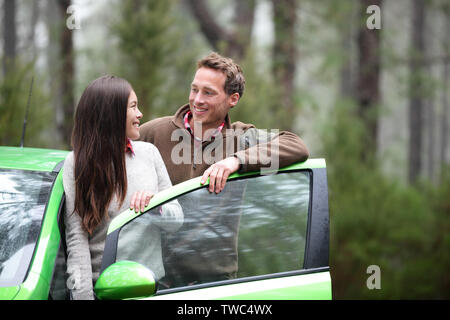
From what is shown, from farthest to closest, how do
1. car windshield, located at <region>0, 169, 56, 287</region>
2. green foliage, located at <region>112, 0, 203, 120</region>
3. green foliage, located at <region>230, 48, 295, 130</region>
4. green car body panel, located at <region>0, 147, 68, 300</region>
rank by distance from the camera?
green foliage, located at <region>230, 48, 295, 130</region> → green foliage, located at <region>112, 0, 203, 120</region> → car windshield, located at <region>0, 169, 56, 287</region> → green car body panel, located at <region>0, 147, 68, 300</region>

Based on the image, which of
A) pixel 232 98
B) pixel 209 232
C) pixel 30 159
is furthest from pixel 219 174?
pixel 30 159

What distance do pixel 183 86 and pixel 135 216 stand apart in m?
6.40

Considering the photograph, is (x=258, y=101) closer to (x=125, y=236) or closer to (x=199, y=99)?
(x=199, y=99)

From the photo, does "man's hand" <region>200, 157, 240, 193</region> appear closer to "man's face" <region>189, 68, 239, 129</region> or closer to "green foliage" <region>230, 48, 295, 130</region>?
"man's face" <region>189, 68, 239, 129</region>

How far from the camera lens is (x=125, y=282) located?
1937 millimetres

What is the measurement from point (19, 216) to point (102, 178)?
462 mm

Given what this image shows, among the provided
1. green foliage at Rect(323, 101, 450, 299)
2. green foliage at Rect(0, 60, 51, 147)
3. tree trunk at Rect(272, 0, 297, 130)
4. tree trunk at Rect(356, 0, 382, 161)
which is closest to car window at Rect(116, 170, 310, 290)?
green foliage at Rect(0, 60, 51, 147)

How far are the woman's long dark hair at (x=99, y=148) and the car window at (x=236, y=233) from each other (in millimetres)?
287

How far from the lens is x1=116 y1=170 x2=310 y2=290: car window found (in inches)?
86.2

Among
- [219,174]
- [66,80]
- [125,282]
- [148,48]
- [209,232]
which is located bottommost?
[125,282]

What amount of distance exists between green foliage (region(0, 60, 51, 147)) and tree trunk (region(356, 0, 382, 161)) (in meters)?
6.73

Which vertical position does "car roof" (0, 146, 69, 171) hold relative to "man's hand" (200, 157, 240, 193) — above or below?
above

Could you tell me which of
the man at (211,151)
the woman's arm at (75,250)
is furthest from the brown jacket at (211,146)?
the woman's arm at (75,250)
